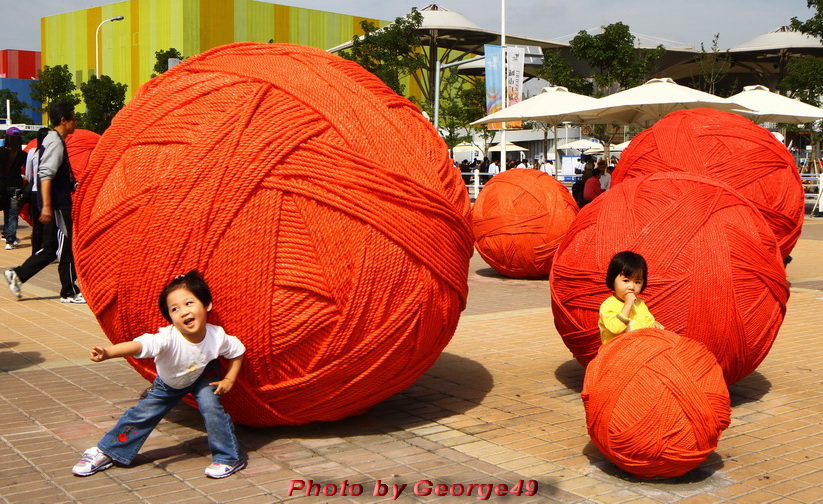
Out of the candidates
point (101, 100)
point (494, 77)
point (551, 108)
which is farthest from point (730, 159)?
point (101, 100)

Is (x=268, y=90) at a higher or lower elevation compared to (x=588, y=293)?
higher

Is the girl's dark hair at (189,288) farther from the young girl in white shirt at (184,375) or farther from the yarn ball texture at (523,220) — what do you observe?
the yarn ball texture at (523,220)

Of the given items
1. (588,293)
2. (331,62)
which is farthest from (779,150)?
(331,62)

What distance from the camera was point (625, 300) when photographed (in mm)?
5461

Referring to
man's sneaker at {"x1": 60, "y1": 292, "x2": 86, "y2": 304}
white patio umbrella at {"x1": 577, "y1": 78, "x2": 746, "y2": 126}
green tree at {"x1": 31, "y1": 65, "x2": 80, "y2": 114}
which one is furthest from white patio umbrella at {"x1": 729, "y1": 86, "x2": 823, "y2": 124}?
green tree at {"x1": 31, "y1": 65, "x2": 80, "y2": 114}

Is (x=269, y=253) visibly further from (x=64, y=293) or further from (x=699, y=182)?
(x=64, y=293)

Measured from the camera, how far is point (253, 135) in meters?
4.78

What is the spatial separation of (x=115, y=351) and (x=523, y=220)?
850 centimetres

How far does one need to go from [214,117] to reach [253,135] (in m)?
0.27

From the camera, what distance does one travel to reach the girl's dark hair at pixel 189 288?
4.52 meters

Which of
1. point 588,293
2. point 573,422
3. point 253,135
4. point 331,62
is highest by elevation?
point 331,62

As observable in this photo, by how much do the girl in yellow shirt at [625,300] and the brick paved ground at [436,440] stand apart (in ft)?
2.25

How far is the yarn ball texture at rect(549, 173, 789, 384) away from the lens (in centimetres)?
556

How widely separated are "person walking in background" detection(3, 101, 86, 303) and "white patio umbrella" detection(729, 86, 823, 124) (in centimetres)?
1758
